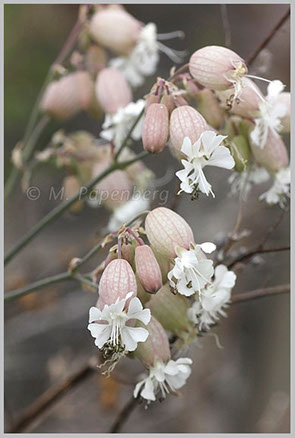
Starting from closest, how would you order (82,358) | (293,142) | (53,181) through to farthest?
(293,142) < (82,358) < (53,181)

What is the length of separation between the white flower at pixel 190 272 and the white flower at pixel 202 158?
95 millimetres

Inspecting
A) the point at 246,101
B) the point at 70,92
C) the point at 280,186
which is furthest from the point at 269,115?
the point at 70,92

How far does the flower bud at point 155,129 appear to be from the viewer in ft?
3.71

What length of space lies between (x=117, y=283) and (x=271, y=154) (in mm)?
461

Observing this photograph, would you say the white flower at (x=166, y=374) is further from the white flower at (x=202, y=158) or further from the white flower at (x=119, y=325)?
the white flower at (x=202, y=158)

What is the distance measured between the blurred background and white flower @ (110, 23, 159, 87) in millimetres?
702

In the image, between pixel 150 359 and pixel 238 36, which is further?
pixel 238 36

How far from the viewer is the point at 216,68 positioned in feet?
3.84

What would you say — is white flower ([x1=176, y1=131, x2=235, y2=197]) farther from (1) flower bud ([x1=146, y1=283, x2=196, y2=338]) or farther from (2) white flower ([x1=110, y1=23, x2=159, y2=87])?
(2) white flower ([x1=110, y1=23, x2=159, y2=87])

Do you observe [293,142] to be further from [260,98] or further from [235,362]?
[235,362]

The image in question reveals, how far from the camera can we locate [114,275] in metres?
1.04

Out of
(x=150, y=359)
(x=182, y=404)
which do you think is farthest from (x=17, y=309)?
(x=150, y=359)

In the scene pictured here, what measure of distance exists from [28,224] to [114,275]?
1651 mm

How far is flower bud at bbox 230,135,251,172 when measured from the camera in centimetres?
123
